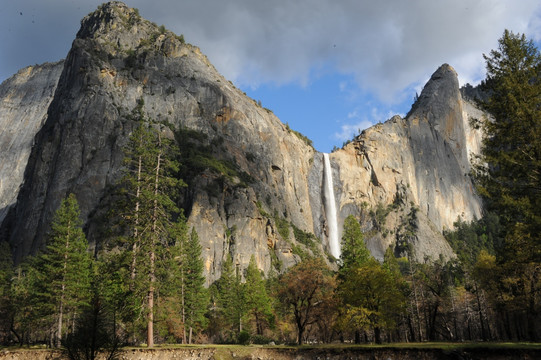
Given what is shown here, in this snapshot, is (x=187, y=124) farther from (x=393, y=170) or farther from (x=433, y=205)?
(x=433, y=205)

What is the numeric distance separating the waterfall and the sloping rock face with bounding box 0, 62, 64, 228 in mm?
114919

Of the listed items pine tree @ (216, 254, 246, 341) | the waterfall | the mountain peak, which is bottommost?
pine tree @ (216, 254, 246, 341)

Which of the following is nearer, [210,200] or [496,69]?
[496,69]

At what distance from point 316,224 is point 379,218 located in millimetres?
28992

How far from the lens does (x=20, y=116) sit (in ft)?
583

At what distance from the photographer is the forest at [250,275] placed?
62.4ft

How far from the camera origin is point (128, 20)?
461ft

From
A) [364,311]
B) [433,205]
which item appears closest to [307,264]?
[364,311]

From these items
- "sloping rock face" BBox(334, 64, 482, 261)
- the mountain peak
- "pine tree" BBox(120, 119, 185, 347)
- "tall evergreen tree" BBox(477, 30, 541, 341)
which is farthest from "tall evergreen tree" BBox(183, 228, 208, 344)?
the mountain peak

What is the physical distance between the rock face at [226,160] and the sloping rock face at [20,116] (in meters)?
3.72

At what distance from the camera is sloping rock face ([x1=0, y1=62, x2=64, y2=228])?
6280 inches

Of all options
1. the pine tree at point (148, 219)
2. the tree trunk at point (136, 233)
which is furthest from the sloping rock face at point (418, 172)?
the tree trunk at point (136, 233)

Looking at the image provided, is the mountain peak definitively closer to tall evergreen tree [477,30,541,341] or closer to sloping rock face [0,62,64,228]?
sloping rock face [0,62,64,228]

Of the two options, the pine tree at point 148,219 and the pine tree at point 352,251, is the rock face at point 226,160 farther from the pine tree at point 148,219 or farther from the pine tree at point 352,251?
the pine tree at point 148,219
